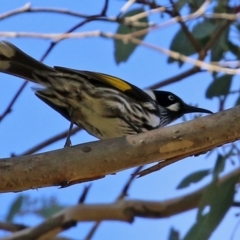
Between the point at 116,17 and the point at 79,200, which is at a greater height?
the point at 116,17

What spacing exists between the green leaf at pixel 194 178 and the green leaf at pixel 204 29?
19.9 inches

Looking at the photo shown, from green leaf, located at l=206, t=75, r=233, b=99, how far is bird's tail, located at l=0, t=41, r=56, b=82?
27.2 inches

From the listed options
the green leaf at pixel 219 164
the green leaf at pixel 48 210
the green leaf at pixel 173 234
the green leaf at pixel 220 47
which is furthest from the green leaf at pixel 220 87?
the green leaf at pixel 48 210

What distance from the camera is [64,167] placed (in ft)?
5.47

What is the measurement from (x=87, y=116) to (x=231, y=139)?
825 mm

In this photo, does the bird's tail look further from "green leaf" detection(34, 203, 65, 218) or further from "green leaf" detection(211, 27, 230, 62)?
"green leaf" detection(34, 203, 65, 218)

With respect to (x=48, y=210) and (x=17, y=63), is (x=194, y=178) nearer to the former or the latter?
(x=48, y=210)

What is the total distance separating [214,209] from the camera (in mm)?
2188

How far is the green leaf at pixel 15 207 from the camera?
9.96 ft

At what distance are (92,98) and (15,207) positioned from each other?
870 millimetres

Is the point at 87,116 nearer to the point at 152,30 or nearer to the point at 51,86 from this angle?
the point at 51,86

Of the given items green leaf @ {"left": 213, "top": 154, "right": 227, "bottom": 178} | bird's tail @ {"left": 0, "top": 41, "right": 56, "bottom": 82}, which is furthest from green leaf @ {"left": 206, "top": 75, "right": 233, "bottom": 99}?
bird's tail @ {"left": 0, "top": 41, "right": 56, "bottom": 82}

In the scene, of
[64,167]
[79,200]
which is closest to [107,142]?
[64,167]

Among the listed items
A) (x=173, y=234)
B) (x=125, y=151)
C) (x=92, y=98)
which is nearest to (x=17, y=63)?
(x=92, y=98)
